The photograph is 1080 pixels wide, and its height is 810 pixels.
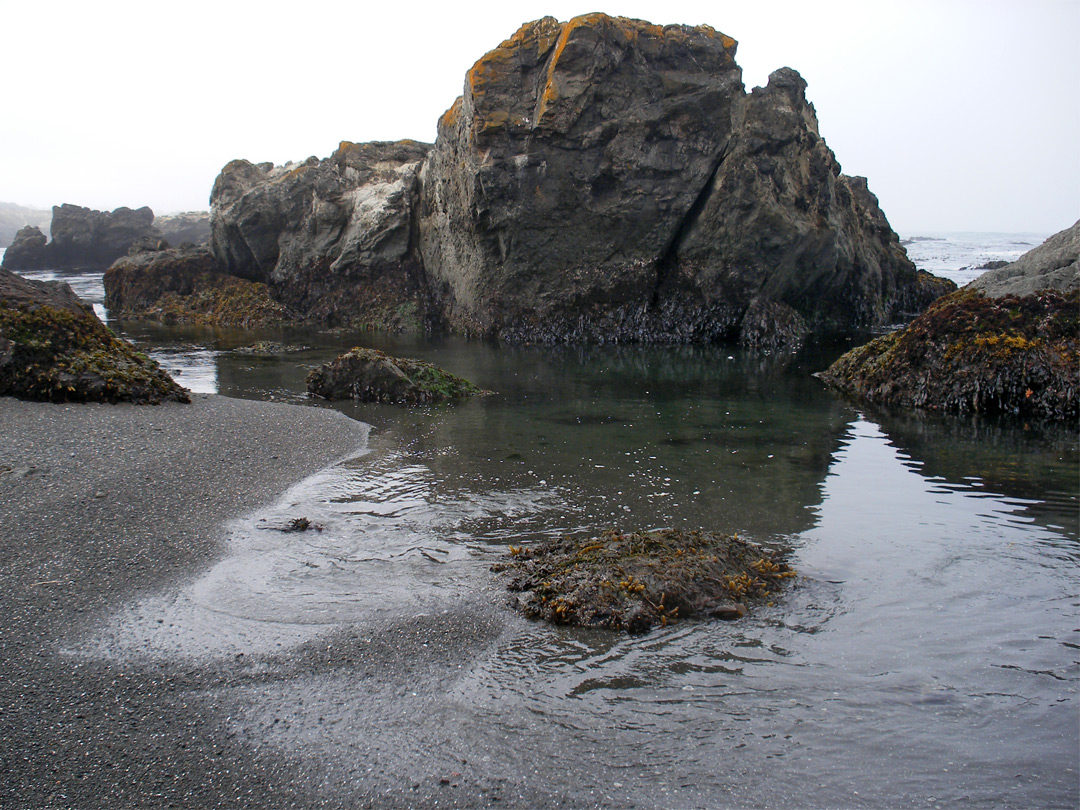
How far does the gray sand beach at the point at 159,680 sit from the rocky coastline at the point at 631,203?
18340mm

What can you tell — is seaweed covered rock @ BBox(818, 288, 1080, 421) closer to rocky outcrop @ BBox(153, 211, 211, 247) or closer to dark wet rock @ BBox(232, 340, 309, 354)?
dark wet rock @ BBox(232, 340, 309, 354)

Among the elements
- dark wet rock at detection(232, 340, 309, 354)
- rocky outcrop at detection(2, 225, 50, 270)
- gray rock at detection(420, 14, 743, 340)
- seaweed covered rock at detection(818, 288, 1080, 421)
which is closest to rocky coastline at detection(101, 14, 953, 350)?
gray rock at detection(420, 14, 743, 340)

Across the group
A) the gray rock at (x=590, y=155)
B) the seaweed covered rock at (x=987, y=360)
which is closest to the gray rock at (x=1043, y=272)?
the seaweed covered rock at (x=987, y=360)

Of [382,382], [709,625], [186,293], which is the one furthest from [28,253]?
[709,625]

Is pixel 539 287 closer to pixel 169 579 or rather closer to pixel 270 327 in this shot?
pixel 270 327

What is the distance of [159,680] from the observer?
461 centimetres

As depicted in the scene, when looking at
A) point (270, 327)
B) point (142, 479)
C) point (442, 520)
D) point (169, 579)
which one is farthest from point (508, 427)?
point (270, 327)

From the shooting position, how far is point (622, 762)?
3.98 meters

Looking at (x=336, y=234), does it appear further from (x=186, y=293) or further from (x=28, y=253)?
(x=28, y=253)

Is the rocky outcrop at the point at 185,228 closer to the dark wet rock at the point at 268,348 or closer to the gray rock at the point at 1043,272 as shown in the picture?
the dark wet rock at the point at 268,348

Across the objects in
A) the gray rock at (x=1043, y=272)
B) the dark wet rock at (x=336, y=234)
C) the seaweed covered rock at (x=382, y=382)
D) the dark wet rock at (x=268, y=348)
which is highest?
the dark wet rock at (x=336, y=234)

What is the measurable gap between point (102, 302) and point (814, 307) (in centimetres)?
3414

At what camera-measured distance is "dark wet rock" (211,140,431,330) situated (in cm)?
3044

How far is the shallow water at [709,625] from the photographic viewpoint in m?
3.99
